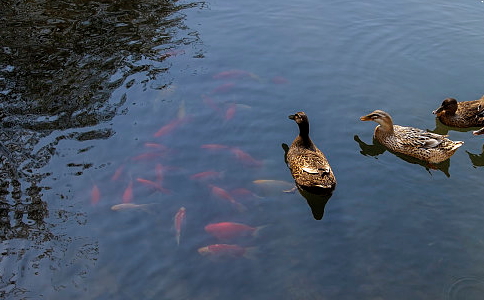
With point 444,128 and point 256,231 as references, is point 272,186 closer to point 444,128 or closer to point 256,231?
point 256,231

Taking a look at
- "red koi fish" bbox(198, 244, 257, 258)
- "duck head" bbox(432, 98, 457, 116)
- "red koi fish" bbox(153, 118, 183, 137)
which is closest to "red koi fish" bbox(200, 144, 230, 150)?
"red koi fish" bbox(153, 118, 183, 137)

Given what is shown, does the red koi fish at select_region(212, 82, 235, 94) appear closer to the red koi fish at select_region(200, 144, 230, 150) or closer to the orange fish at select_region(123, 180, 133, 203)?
the red koi fish at select_region(200, 144, 230, 150)

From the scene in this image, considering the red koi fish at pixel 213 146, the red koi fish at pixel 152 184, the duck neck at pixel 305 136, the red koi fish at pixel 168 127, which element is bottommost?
the red koi fish at pixel 152 184

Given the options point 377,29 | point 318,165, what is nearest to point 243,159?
point 318,165

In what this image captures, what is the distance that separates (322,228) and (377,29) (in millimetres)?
7690

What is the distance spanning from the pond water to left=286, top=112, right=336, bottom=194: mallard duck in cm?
23

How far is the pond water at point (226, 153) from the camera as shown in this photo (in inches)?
252

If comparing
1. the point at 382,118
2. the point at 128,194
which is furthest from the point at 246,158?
the point at 382,118

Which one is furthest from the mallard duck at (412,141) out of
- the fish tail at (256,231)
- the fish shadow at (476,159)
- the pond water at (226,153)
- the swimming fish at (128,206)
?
the swimming fish at (128,206)

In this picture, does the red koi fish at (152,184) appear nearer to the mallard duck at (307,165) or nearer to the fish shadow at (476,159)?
the mallard duck at (307,165)

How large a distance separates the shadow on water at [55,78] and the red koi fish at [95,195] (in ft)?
1.55

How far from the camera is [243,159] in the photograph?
8430 millimetres

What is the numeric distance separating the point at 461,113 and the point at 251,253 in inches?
233

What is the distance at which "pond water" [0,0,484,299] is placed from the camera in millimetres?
6410
